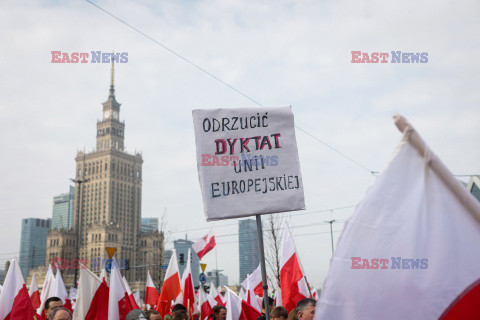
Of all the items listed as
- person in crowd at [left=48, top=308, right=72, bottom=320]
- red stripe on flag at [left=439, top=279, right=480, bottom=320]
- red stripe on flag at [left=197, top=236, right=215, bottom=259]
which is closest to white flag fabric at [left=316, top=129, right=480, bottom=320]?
red stripe on flag at [left=439, top=279, right=480, bottom=320]

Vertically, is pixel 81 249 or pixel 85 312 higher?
pixel 81 249

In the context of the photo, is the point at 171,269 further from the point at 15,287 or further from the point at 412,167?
the point at 412,167

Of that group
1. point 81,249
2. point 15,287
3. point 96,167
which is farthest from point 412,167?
point 96,167

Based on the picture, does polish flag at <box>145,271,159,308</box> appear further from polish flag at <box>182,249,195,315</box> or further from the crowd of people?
the crowd of people

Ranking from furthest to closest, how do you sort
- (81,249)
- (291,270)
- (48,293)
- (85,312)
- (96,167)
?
(96,167) < (81,249) < (48,293) < (291,270) < (85,312)

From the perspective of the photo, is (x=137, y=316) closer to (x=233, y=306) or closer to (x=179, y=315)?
(x=179, y=315)

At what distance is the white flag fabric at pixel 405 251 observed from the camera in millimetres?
2496

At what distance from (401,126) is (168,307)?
10825mm

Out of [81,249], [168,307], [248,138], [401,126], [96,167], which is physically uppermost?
[96,167]

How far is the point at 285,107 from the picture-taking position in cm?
488

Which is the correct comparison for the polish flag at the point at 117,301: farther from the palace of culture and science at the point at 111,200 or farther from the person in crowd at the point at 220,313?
the palace of culture and science at the point at 111,200

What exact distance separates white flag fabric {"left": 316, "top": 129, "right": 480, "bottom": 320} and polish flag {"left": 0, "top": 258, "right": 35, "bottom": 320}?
654 centimetres

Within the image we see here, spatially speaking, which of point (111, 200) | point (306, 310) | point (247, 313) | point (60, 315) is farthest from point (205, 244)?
point (111, 200)

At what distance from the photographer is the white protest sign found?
4.62 m
